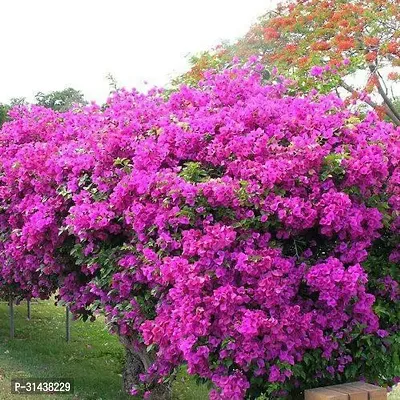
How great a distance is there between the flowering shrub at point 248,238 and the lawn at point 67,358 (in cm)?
174

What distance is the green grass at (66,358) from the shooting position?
21.9 ft

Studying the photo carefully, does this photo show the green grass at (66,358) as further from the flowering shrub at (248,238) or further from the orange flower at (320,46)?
the orange flower at (320,46)

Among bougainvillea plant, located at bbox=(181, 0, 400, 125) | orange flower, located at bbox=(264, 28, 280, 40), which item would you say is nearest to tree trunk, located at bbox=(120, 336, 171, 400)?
bougainvillea plant, located at bbox=(181, 0, 400, 125)

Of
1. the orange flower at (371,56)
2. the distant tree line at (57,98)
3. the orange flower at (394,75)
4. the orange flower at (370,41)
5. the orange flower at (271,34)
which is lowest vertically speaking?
the orange flower at (394,75)

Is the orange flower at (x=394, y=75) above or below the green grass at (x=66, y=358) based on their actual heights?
above

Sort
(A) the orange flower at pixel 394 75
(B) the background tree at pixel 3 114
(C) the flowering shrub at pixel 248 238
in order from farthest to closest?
(B) the background tree at pixel 3 114 → (A) the orange flower at pixel 394 75 → (C) the flowering shrub at pixel 248 238

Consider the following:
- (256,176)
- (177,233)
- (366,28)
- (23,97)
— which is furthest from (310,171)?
(23,97)

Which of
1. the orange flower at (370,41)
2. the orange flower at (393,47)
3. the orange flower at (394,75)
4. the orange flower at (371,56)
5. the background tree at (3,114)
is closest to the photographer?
the orange flower at (371,56)

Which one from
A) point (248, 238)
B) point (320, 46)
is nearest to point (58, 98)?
point (320, 46)

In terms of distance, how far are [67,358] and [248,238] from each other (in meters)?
5.08

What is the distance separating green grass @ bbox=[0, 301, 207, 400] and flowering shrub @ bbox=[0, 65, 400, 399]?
5.71 ft

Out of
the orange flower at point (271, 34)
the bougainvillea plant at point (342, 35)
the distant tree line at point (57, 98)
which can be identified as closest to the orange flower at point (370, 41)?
the bougainvillea plant at point (342, 35)

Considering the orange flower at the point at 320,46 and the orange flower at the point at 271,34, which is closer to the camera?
the orange flower at the point at 320,46

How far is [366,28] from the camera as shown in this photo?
13.6 metres
